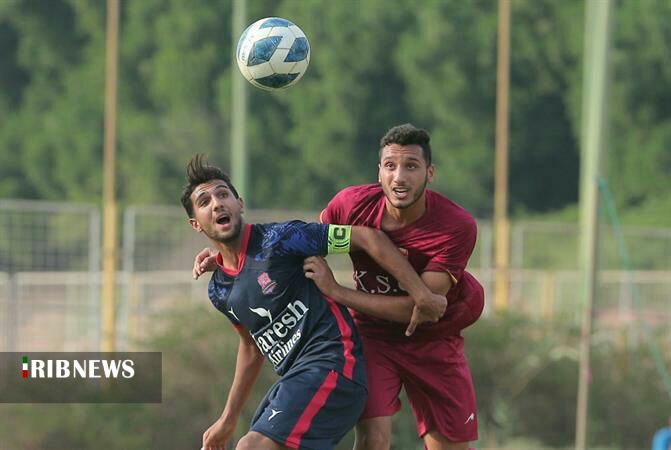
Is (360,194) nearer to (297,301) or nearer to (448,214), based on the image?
(448,214)

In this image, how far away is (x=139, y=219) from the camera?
17031 mm

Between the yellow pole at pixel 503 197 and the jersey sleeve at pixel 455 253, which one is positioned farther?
the yellow pole at pixel 503 197

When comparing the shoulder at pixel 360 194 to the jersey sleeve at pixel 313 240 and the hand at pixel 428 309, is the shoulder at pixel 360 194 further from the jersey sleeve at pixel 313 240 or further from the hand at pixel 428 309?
the hand at pixel 428 309

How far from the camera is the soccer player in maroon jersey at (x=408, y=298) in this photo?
680cm

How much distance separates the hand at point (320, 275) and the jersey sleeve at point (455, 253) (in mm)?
559

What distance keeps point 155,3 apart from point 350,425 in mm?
27365

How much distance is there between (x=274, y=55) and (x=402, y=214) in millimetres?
1348

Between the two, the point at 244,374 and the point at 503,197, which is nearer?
the point at 244,374

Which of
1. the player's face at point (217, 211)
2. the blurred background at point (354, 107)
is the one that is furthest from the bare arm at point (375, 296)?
the blurred background at point (354, 107)

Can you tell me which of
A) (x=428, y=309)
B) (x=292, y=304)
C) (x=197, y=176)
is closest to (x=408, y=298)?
(x=428, y=309)

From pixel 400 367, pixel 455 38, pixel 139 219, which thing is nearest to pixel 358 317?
pixel 400 367

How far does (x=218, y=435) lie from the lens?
7195 mm

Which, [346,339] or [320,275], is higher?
[320,275]

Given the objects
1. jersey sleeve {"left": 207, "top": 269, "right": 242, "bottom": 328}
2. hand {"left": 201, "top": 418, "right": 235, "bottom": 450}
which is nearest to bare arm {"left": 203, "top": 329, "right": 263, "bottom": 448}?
hand {"left": 201, "top": 418, "right": 235, "bottom": 450}
